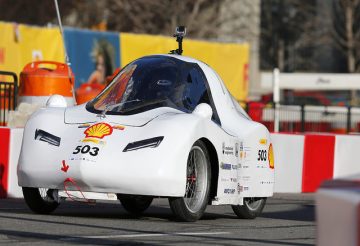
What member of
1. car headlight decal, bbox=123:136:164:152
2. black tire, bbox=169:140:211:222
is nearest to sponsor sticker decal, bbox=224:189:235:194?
black tire, bbox=169:140:211:222

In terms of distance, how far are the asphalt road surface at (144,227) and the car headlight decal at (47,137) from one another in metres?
0.66

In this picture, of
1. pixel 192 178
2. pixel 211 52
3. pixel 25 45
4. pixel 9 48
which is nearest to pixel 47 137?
pixel 192 178

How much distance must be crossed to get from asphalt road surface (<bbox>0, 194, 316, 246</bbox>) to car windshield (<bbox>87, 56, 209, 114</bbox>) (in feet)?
3.35

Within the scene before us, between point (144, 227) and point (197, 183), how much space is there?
0.93 meters

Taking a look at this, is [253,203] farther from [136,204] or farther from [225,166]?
[136,204]

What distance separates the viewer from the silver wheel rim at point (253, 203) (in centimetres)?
1195

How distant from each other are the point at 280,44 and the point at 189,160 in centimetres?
5494

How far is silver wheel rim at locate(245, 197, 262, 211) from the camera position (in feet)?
39.2

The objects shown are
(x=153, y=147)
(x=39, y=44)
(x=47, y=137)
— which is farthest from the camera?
(x=39, y=44)

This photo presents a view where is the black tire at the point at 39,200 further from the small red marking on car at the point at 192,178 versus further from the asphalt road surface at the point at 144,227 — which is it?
the small red marking on car at the point at 192,178

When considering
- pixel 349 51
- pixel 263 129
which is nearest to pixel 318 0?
pixel 349 51

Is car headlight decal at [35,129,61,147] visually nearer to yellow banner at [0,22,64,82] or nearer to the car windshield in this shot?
the car windshield

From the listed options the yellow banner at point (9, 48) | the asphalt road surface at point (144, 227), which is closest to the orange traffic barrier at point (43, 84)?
the asphalt road surface at point (144, 227)

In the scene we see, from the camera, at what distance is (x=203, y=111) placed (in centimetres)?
1091
